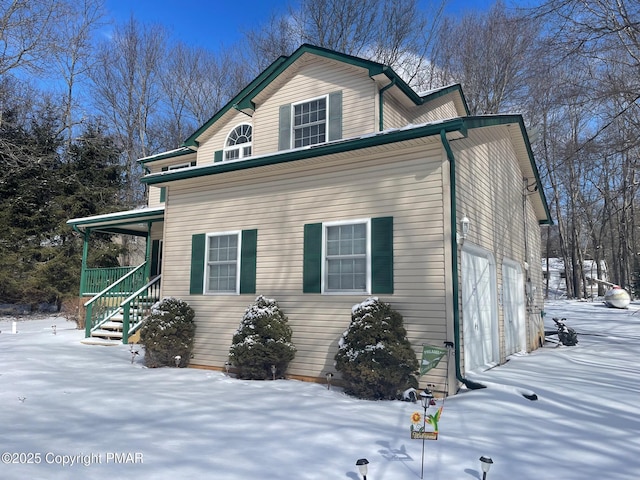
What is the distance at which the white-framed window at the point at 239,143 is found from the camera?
11.4m

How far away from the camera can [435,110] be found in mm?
11328

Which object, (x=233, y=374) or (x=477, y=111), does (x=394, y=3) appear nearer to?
(x=477, y=111)

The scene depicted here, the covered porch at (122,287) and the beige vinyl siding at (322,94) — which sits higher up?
the beige vinyl siding at (322,94)

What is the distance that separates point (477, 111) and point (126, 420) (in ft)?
73.2

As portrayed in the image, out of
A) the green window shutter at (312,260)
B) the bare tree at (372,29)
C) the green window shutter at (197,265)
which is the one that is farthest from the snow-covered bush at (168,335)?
the bare tree at (372,29)

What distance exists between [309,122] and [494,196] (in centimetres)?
434

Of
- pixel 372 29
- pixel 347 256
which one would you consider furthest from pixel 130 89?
pixel 347 256

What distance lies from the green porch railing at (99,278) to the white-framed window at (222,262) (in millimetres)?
4752

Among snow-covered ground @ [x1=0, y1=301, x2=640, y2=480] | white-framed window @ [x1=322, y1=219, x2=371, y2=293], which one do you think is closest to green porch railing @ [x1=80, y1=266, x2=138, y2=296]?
snow-covered ground @ [x1=0, y1=301, x2=640, y2=480]

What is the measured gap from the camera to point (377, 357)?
6145mm

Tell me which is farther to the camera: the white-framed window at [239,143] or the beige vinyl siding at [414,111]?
the white-framed window at [239,143]

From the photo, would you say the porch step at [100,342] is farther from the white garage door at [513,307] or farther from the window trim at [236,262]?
the white garage door at [513,307]

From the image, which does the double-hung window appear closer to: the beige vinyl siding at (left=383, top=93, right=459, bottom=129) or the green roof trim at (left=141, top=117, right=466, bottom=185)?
the green roof trim at (left=141, top=117, right=466, bottom=185)

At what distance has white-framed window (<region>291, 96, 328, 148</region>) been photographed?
973 cm
